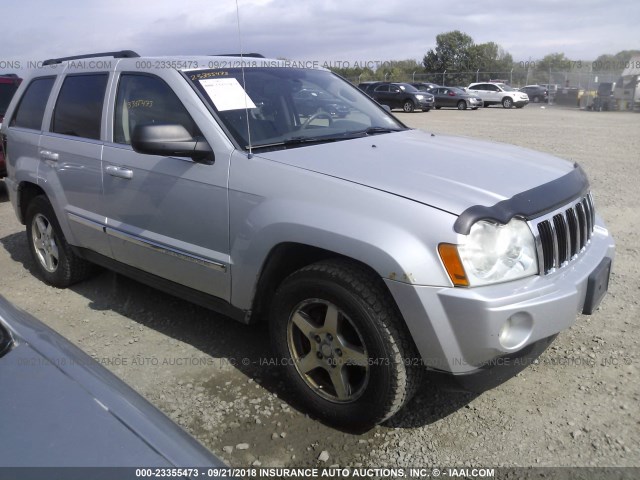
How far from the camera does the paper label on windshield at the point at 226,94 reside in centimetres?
336

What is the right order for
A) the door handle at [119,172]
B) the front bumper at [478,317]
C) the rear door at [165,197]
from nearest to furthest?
the front bumper at [478,317]
the rear door at [165,197]
the door handle at [119,172]

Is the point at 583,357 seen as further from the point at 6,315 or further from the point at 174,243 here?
the point at 6,315

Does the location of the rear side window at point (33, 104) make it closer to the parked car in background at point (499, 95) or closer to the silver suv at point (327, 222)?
the silver suv at point (327, 222)

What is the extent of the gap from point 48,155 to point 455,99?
100 ft

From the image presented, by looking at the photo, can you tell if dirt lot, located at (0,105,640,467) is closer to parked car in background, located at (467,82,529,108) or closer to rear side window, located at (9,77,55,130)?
rear side window, located at (9,77,55,130)

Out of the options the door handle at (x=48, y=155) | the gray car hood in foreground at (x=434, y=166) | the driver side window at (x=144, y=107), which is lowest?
the door handle at (x=48, y=155)

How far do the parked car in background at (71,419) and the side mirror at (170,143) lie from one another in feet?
4.46

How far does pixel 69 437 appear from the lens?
58.1 inches

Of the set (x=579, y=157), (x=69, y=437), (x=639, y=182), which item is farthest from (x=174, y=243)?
(x=579, y=157)

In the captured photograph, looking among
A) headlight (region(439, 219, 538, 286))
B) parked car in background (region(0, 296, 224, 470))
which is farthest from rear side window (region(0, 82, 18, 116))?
headlight (region(439, 219, 538, 286))

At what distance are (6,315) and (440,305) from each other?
65.6 inches

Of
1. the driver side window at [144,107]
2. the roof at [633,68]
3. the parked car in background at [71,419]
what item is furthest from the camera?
the roof at [633,68]

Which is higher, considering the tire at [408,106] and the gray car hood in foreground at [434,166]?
the gray car hood in foreground at [434,166]

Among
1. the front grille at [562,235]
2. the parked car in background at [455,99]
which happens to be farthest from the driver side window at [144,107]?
the parked car in background at [455,99]
